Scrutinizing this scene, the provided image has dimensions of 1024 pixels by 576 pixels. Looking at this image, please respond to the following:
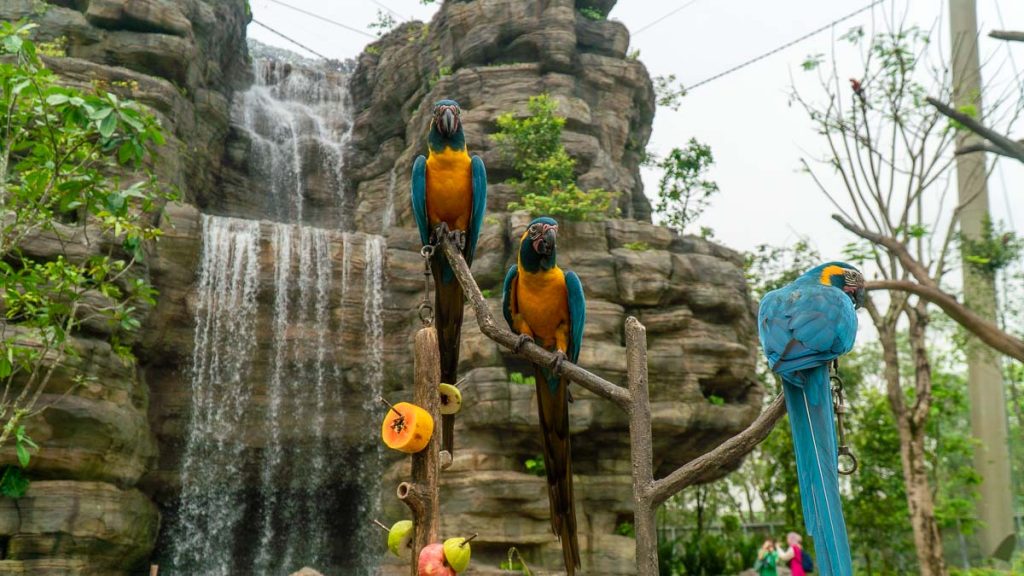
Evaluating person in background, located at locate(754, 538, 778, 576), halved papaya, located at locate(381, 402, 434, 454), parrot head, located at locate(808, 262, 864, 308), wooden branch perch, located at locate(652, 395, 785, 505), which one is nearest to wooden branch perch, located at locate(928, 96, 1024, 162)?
parrot head, located at locate(808, 262, 864, 308)

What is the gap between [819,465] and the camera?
5.93ft

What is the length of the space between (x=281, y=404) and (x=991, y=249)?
985 centimetres

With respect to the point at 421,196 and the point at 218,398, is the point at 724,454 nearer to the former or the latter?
the point at 421,196

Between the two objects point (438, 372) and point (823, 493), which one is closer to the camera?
point (823, 493)

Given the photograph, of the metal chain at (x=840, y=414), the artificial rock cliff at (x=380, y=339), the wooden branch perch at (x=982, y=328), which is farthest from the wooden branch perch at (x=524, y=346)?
the artificial rock cliff at (x=380, y=339)

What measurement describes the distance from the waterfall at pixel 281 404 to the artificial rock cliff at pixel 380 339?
4cm

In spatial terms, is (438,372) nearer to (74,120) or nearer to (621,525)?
(74,120)

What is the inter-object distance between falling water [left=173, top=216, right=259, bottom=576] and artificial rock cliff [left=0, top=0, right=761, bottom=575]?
8 cm

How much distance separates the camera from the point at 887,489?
11.4 metres

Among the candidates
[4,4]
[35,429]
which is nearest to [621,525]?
[35,429]

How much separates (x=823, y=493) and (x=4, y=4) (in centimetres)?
1283

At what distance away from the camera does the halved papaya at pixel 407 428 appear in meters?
2.27

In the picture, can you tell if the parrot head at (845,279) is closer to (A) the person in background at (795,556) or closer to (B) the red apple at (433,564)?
(B) the red apple at (433,564)

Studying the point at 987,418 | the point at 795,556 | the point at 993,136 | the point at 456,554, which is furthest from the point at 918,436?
the point at 456,554
